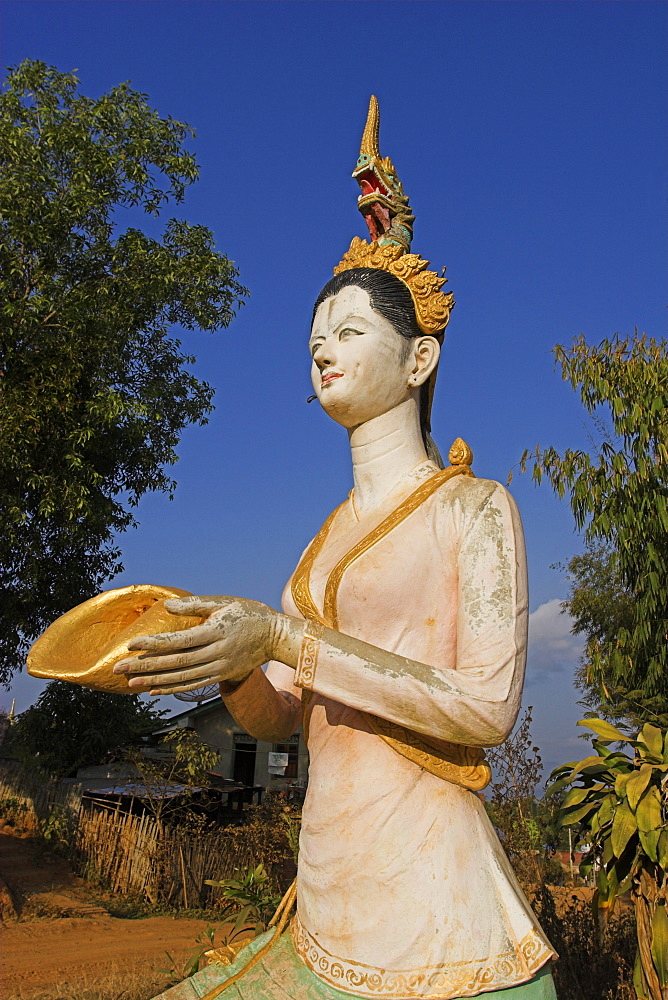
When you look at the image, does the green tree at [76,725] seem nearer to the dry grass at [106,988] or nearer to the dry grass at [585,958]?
the dry grass at [106,988]

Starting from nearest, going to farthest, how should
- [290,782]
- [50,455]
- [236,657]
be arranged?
[236,657]
[50,455]
[290,782]

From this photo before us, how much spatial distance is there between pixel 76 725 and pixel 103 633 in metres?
14.3

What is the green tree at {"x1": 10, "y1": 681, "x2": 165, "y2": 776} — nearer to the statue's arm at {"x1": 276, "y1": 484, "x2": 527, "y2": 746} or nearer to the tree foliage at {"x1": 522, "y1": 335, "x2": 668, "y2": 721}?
the tree foliage at {"x1": 522, "y1": 335, "x2": 668, "y2": 721}

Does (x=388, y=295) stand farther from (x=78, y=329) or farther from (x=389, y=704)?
(x=78, y=329)

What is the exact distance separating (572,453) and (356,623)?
9286mm

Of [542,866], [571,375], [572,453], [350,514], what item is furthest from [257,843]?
[350,514]

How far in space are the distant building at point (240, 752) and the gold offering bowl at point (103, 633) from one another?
722 inches

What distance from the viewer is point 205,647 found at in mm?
1926

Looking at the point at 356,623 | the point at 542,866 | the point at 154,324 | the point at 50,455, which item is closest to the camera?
the point at 356,623

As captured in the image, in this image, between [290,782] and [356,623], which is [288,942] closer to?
[356,623]

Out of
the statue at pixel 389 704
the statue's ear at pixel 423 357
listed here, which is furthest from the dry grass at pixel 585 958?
the statue's ear at pixel 423 357

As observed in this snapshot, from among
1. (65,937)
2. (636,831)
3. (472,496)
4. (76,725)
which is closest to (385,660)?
(472,496)

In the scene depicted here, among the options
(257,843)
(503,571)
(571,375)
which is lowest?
(257,843)

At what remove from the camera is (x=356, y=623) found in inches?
91.4
